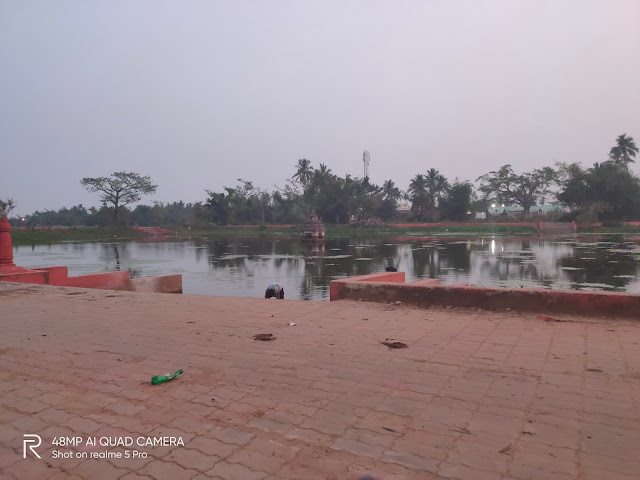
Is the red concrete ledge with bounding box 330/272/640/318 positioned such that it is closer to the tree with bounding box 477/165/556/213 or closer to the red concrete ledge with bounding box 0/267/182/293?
the red concrete ledge with bounding box 0/267/182/293

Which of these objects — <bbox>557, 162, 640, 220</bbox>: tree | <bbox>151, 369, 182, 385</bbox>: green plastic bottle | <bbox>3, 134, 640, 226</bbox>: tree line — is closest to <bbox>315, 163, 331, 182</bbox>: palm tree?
<bbox>3, 134, 640, 226</bbox>: tree line

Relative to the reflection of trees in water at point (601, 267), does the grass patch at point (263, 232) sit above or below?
above

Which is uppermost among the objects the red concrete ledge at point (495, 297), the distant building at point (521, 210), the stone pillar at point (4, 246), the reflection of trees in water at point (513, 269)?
the distant building at point (521, 210)

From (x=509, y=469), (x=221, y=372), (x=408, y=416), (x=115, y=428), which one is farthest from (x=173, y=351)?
(x=509, y=469)

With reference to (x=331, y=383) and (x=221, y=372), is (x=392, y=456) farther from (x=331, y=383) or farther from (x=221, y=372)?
(x=221, y=372)

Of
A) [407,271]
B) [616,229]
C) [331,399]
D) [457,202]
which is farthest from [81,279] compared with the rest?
[457,202]

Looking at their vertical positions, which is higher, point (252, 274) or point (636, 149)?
point (636, 149)

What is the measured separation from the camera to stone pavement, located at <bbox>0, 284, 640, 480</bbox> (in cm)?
200

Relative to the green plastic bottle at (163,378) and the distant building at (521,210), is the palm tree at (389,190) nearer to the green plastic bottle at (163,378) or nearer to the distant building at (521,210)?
the distant building at (521,210)

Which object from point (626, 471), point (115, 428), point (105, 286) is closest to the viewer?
point (626, 471)

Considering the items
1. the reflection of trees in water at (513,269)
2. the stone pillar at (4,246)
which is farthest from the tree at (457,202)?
the stone pillar at (4,246)

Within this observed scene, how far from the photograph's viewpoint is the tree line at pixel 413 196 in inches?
1855

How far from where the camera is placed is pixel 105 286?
31.2 feet

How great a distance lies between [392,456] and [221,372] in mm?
1554
